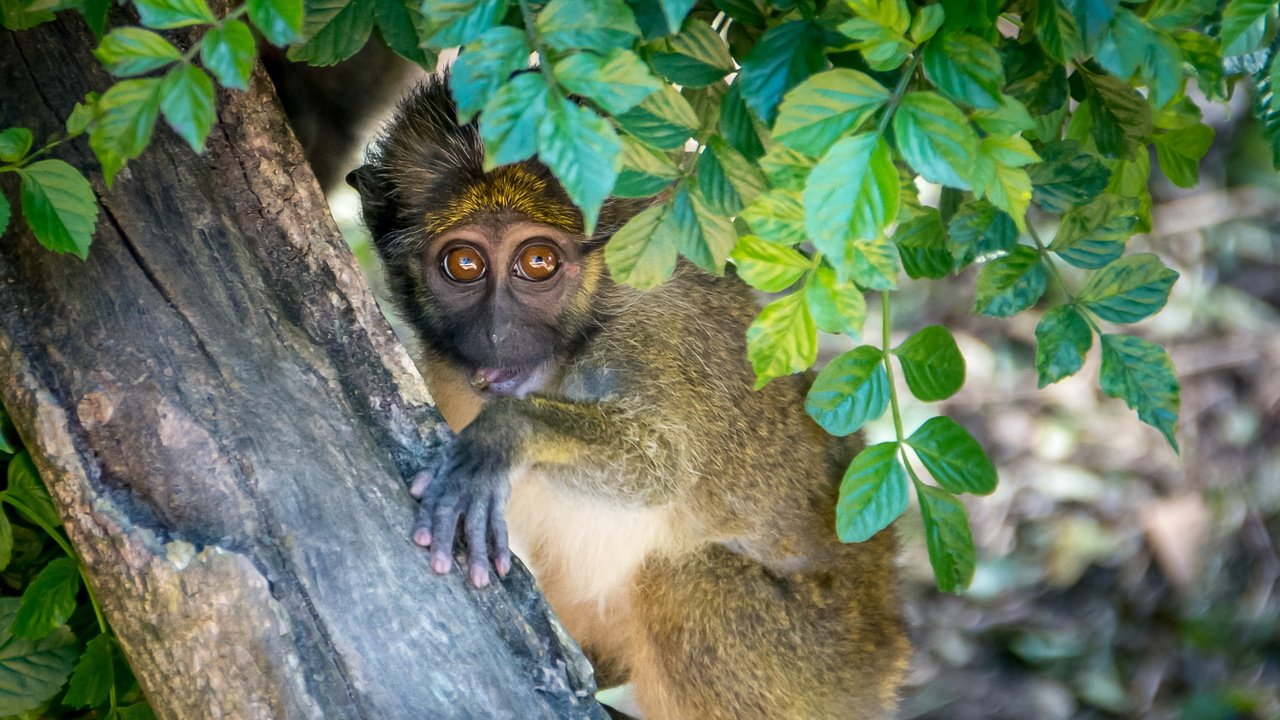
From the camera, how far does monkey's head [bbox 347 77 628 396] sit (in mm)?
3152

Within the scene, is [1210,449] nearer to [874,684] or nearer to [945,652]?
[945,652]

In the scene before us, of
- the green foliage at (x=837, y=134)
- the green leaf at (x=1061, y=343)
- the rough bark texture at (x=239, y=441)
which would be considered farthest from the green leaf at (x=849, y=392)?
the rough bark texture at (x=239, y=441)

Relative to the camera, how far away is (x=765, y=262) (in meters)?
1.90

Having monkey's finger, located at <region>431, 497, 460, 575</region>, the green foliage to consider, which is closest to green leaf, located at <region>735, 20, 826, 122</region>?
the green foliage

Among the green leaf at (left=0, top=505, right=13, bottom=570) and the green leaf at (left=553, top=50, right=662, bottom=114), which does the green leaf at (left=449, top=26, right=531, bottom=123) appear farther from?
the green leaf at (left=0, top=505, right=13, bottom=570)

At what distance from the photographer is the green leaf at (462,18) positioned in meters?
1.57

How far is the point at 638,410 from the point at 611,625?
2.81 ft

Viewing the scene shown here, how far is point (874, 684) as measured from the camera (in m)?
3.62

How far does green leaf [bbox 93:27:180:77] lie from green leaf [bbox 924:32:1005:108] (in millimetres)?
972

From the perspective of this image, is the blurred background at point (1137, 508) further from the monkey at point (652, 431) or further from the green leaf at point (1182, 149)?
the green leaf at point (1182, 149)

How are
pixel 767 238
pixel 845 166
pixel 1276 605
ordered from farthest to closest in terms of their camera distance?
pixel 1276 605 < pixel 767 238 < pixel 845 166

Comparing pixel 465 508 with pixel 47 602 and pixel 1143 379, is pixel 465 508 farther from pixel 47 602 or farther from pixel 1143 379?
pixel 1143 379

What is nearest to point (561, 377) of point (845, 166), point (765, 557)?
point (765, 557)

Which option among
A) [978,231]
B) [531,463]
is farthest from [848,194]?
[531,463]
